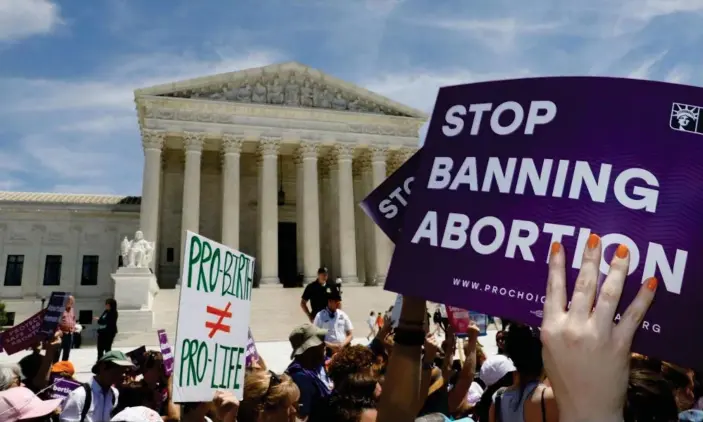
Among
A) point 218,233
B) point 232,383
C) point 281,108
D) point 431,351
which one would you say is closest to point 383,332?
point 431,351

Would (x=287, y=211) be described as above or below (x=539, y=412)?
above

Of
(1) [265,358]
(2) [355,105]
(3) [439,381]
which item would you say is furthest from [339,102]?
(3) [439,381]

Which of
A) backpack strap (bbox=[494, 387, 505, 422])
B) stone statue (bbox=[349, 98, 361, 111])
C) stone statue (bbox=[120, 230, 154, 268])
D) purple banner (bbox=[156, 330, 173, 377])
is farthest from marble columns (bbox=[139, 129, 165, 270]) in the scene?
backpack strap (bbox=[494, 387, 505, 422])

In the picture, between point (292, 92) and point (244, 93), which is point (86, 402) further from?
point (292, 92)

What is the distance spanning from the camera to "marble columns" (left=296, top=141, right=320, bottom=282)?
34156 millimetres

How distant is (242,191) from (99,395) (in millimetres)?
35388

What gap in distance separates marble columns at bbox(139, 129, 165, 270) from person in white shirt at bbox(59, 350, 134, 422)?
89.8 ft

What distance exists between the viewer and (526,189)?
90.2 inches

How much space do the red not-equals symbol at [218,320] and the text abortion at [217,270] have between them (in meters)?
0.14

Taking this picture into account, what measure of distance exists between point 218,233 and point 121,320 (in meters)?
14.5

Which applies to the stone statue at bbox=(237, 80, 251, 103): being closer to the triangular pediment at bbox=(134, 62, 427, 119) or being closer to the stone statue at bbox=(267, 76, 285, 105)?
the triangular pediment at bbox=(134, 62, 427, 119)

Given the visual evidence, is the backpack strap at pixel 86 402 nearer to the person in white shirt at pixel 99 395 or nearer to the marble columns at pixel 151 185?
the person in white shirt at pixel 99 395

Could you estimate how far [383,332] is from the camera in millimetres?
6191

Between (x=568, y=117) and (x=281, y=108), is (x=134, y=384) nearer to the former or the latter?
(x=568, y=117)
